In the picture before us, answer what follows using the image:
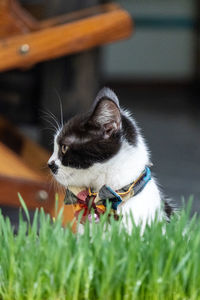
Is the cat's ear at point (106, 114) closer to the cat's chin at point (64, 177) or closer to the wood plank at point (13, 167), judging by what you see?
the cat's chin at point (64, 177)

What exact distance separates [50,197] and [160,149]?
3.43 metres

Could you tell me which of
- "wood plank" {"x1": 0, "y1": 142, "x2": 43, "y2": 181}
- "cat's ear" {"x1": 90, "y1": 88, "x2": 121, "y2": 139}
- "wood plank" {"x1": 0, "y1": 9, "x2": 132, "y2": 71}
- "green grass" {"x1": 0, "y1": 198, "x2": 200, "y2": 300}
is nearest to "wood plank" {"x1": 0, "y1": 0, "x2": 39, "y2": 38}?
"wood plank" {"x1": 0, "y1": 9, "x2": 132, "y2": 71}

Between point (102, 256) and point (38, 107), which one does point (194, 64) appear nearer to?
point (38, 107)

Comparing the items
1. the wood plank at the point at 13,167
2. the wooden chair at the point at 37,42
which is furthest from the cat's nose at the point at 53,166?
the wood plank at the point at 13,167

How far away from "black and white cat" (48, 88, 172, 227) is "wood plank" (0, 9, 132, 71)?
1639mm

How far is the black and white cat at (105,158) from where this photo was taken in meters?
2.82

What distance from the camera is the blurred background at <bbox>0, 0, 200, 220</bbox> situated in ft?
17.1

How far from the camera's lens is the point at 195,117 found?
971 cm

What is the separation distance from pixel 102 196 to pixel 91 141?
0.22 meters

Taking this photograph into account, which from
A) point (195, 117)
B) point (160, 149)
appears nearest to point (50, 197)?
point (160, 149)

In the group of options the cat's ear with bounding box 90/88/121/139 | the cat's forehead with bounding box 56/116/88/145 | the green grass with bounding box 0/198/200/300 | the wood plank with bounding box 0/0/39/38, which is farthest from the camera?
the wood plank with bounding box 0/0/39/38

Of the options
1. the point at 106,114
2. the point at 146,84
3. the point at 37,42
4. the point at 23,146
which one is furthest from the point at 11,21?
the point at 146,84

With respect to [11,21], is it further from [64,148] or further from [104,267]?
[104,267]

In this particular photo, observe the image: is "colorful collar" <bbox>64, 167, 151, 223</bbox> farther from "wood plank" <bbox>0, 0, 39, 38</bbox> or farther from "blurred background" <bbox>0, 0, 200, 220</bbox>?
"blurred background" <bbox>0, 0, 200, 220</bbox>
